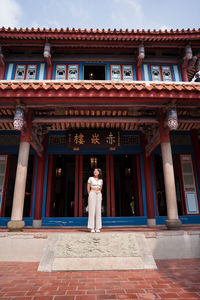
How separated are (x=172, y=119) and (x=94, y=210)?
2993 millimetres

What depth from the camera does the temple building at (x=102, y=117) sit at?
16.1ft

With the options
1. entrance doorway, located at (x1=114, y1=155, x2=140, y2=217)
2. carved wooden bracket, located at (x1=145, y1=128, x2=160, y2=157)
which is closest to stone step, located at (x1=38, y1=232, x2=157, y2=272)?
carved wooden bracket, located at (x1=145, y1=128, x2=160, y2=157)

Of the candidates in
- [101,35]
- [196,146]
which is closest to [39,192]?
[196,146]

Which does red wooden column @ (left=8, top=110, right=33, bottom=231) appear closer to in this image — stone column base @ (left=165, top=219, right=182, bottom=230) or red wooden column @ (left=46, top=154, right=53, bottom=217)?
red wooden column @ (left=46, top=154, right=53, bottom=217)

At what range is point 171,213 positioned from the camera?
464cm

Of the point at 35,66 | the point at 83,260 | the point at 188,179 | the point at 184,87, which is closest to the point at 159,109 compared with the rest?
the point at 184,87

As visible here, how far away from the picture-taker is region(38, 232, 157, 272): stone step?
10.5ft

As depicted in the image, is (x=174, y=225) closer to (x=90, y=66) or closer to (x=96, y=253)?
(x=96, y=253)

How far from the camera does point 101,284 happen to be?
255 centimetres

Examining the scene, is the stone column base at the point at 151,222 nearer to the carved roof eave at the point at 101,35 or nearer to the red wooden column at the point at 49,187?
the red wooden column at the point at 49,187

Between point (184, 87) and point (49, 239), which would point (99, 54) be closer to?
point (184, 87)

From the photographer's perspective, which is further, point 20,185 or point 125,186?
point 125,186

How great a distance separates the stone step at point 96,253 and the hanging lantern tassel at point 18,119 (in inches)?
106

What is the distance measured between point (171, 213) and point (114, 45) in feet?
22.6
